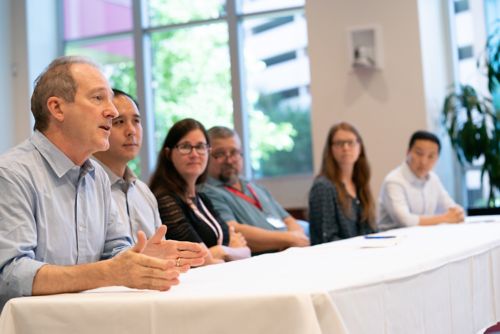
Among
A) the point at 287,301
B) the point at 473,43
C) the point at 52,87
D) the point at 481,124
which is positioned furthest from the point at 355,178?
the point at 473,43

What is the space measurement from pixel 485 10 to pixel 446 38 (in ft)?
1.43

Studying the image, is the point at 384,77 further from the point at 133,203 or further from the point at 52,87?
the point at 52,87

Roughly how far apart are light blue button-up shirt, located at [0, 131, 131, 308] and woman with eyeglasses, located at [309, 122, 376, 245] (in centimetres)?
215

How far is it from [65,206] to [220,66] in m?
6.17

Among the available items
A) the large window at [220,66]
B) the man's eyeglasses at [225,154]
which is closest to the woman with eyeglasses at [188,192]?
the man's eyeglasses at [225,154]

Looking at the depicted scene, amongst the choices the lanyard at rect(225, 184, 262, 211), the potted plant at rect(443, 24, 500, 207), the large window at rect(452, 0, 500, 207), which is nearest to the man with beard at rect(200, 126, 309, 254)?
the lanyard at rect(225, 184, 262, 211)

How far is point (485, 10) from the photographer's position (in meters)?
7.24

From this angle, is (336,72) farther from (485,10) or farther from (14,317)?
(14,317)

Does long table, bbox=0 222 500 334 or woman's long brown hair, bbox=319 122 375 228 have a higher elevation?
woman's long brown hair, bbox=319 122 375 228

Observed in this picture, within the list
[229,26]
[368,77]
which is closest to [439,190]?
[368,77]

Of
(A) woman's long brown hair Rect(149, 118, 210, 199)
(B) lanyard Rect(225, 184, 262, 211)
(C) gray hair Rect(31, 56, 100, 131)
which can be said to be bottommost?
(B) lanyard Rect(225, 184, 262, 211)

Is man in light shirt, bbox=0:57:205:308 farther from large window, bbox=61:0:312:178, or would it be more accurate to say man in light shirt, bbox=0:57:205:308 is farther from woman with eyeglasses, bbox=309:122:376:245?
large window, bbox=61:0:312:178

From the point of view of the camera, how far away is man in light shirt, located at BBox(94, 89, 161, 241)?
2938mm

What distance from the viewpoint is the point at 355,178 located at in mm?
4629
